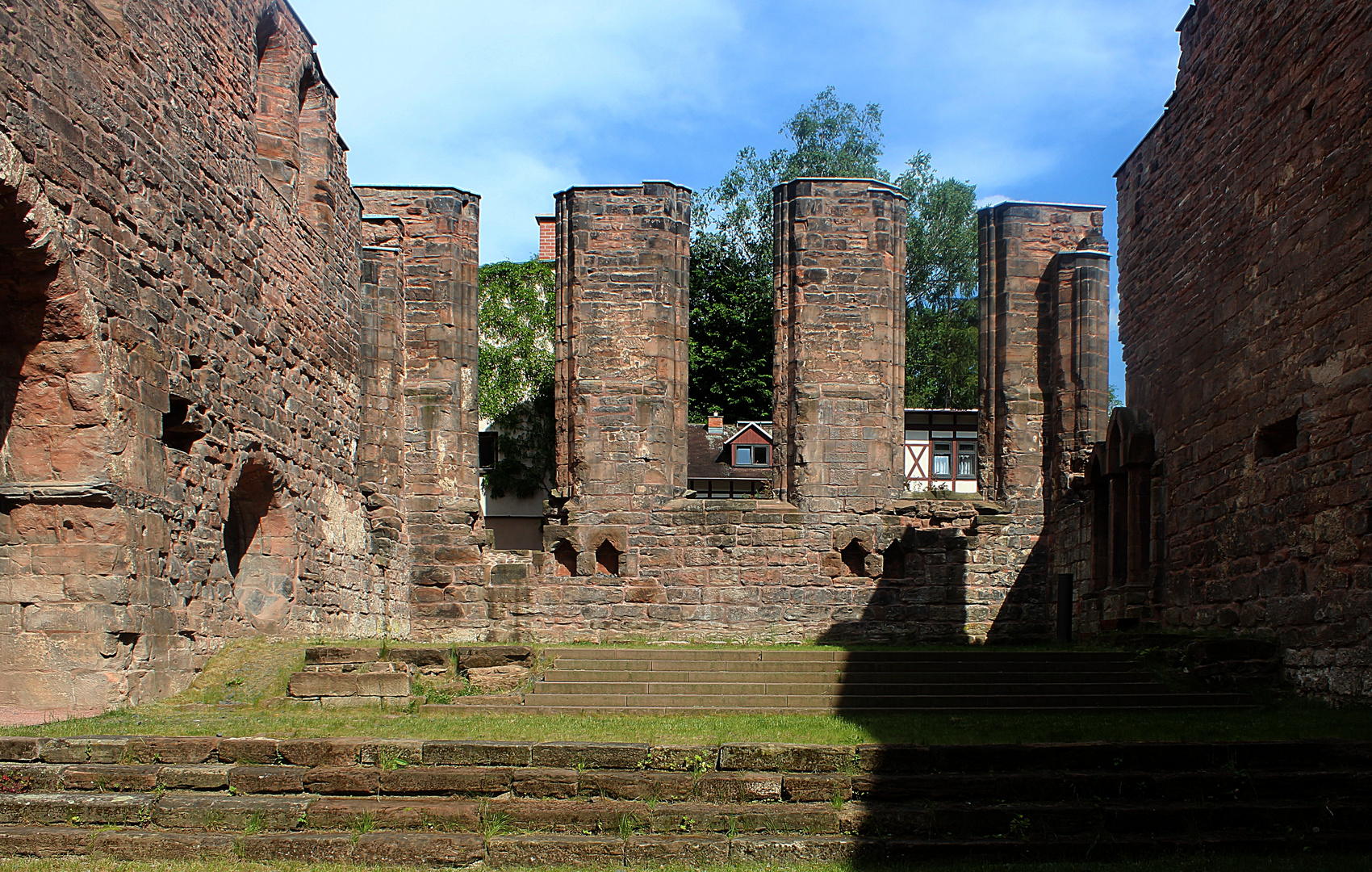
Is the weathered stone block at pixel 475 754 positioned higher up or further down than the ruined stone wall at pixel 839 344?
further down

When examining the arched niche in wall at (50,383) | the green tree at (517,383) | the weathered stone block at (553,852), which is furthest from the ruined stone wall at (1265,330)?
the green tree at (517,383)

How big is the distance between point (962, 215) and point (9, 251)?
31.1 meters

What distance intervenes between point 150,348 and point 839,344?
10.5 m

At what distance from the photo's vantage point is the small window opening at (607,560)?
1703 centimetres

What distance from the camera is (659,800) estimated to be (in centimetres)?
608

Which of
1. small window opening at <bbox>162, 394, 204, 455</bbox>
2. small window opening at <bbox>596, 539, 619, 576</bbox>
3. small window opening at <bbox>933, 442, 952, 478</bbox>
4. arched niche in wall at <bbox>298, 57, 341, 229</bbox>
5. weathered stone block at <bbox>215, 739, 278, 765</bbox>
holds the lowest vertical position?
weathered stone block at <bbox>215, 739, 278, 765</bbox>

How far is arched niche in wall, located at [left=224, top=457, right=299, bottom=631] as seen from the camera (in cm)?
1246

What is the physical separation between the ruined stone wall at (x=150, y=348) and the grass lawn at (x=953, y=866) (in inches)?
131

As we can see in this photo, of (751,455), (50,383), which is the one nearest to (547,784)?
(50,383)

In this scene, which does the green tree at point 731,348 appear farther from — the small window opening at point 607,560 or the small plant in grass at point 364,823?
the small plant in grass at point 364,823

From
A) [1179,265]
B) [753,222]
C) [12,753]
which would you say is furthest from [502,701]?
[753,222]

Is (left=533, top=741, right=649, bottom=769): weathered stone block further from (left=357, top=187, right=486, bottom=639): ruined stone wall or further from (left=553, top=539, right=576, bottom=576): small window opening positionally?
(left=553, top=539, right=576, bottom=576): small window opening

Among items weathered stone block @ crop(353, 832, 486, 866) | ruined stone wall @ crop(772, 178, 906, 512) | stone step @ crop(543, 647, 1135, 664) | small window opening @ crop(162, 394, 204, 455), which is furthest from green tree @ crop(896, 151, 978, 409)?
weathered stone block @ crop(353, 832, 486, 866)

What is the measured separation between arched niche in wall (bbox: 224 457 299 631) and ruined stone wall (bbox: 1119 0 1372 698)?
397 inches
